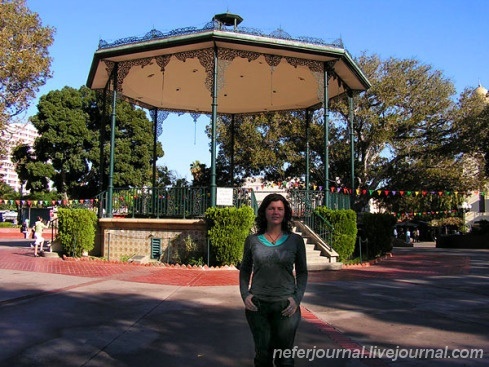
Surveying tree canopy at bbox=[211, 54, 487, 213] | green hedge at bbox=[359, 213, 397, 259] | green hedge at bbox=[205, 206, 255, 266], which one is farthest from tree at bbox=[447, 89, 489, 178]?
green hedge at bbox=[205, 206, 255, 266]

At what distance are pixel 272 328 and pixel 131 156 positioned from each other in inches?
1515

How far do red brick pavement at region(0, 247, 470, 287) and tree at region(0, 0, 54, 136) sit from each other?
10451 mm

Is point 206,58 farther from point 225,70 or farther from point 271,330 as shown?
point 271,330

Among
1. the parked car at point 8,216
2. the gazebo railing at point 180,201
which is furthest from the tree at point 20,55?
the parked car at point 8,216

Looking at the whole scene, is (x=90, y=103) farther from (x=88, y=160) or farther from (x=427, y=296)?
(x=427, y=296)

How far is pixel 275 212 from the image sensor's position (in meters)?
3.44

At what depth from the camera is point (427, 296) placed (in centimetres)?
833

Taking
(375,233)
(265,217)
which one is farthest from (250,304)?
(375,233)

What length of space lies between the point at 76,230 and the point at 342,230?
839cm

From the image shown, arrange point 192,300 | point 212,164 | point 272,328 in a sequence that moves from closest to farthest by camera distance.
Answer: point 272,328
point 192,300
point 212,164

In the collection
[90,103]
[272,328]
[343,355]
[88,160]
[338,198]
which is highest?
[90,103]

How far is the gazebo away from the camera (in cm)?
1356

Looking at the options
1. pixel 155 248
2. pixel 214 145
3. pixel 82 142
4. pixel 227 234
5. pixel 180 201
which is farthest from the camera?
pixel 82 142

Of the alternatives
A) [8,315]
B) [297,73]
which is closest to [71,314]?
[8,315]
